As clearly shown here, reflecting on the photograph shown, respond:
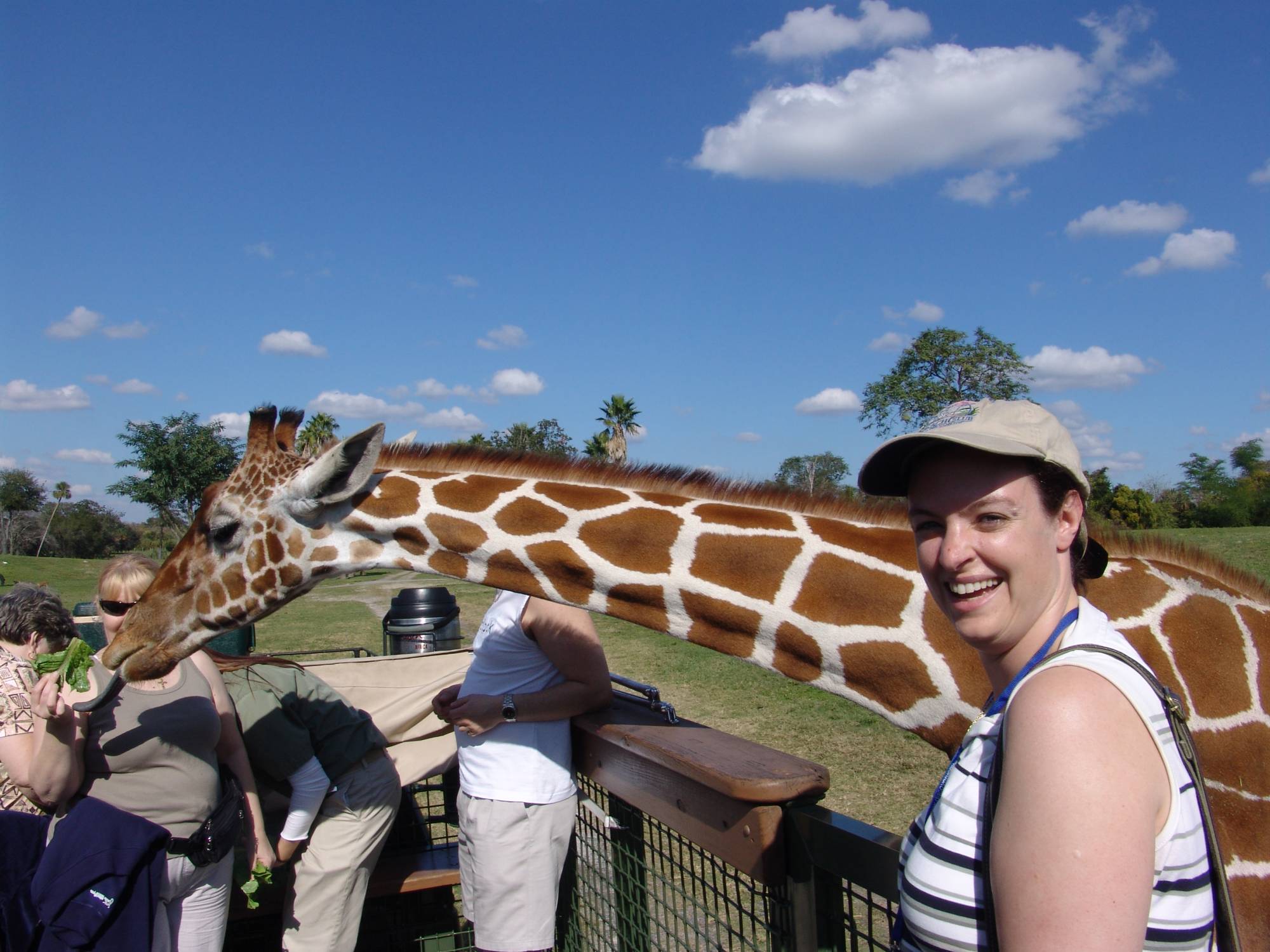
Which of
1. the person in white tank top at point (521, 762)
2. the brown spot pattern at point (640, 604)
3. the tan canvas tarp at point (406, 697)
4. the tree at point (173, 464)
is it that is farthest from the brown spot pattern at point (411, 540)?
the tree at point (173, 464)

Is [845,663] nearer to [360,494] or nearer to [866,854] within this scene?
[866,854]

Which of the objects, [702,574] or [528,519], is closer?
[702,574]

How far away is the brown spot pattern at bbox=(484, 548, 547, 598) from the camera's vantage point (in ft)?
10.3

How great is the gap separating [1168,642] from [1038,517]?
159cm

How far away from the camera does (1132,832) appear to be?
85 cm

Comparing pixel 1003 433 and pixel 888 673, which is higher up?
pixel 1003 433

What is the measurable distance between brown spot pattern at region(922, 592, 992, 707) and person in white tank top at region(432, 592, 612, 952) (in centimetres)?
107

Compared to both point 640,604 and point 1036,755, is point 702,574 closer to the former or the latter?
point 640,604

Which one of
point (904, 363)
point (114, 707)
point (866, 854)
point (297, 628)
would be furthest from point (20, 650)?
point (904, 363)

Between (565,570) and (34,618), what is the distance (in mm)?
2243

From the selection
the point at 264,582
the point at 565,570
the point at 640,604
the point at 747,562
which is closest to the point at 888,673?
the point at 747,562

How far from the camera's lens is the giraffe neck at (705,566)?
2.56m

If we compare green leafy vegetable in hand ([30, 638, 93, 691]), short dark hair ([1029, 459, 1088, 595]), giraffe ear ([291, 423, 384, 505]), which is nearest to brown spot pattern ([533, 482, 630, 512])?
giraffe ear ([291, 423, 384, 505])

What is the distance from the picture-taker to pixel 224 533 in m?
3.55
